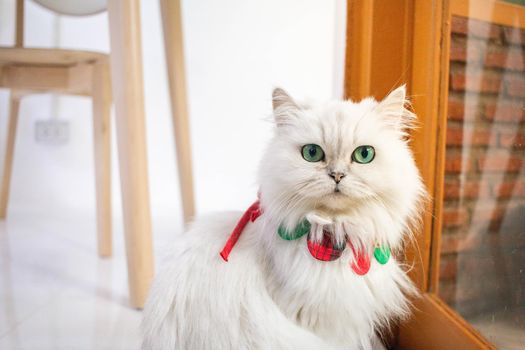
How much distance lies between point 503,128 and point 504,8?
0.56 ft

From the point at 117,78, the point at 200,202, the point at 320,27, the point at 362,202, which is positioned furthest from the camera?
the point at 200,202

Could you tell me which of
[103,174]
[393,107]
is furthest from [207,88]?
A: [393,107]

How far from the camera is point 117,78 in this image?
863mm

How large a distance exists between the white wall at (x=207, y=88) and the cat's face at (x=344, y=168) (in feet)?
3.39

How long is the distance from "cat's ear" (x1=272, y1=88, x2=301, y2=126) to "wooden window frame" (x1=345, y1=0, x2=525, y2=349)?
0.77ft

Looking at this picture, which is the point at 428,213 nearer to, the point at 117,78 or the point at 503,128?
the point at 503,128

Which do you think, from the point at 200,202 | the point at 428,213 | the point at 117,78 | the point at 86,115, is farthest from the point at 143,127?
the point at 86,115

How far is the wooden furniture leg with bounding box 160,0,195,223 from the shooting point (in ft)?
4.12

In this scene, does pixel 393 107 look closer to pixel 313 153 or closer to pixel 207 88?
pixel 313 153

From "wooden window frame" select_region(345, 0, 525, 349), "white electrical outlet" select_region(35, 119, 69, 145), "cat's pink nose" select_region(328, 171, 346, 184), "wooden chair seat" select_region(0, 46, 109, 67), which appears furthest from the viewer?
"white electrical outlet" select_region(35, 119, 69, 145)

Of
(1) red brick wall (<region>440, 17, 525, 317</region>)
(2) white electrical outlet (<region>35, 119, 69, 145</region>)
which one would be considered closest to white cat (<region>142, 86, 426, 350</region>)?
(1) red brick wall (<region>440, 17, 525, 317</region>)

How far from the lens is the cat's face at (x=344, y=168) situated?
506 millimetres

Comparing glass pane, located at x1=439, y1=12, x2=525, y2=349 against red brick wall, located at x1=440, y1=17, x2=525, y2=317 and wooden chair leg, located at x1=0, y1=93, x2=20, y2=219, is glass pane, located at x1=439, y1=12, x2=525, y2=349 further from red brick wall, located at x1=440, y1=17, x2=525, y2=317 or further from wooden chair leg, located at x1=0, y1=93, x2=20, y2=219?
wooden chair leg, located at x1=0, y1=93, x2=20, y2=219

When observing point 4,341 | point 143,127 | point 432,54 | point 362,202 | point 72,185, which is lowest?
point 4,341
